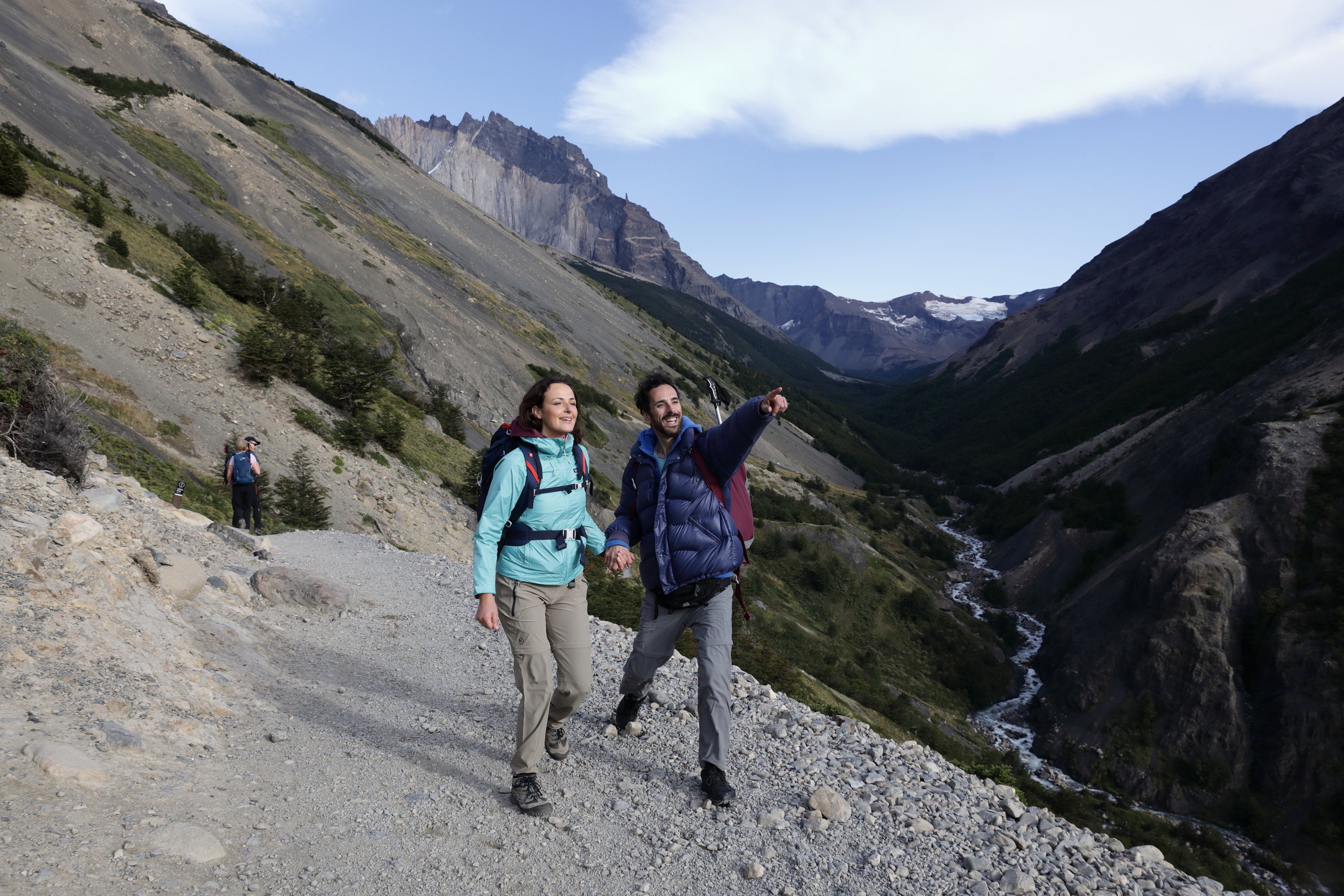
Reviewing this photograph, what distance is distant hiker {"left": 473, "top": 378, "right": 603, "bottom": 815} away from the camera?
4656mm

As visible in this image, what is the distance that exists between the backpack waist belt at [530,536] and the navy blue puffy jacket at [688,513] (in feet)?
1.33

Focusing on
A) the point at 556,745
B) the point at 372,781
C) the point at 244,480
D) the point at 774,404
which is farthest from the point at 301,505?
the point at 774,404

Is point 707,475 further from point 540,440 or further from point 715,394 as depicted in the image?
point 540,440

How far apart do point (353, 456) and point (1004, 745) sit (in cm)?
2378

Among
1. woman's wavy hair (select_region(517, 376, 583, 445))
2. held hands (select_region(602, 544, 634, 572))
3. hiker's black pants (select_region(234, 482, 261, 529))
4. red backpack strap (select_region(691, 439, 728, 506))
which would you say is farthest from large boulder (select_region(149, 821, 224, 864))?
hiker's black pants (select_region(234, 482, 261, 529))

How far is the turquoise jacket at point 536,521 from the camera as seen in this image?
4.48m

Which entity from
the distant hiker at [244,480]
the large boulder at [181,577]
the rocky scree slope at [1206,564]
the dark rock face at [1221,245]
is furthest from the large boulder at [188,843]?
the dark rock face at [1221,245]

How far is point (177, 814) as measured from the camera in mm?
3916

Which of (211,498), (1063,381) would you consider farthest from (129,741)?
(1063,381)

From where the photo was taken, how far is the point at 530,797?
4703 mm

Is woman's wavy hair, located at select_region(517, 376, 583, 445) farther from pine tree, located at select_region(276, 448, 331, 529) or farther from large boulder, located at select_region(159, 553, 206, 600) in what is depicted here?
pine tree, located at select_region(276, 448, 331, 529)

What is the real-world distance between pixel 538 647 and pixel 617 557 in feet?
2.68

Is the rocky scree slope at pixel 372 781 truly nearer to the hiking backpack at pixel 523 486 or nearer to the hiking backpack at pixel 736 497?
the hiking backpack at pixel 736 497

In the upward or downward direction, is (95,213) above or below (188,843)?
above
